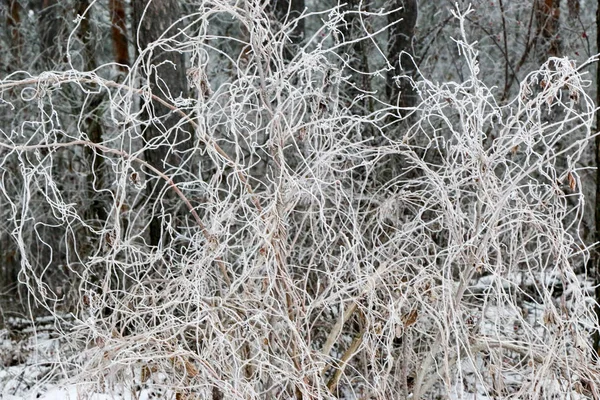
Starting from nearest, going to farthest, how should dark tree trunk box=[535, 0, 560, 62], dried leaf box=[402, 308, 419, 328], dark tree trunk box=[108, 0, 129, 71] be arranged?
dried leaf box=[402, 308, 419, 328], dark tree trunk box=[535, 0, 560, 62], dark tree trunk box=[108, 0, 129, 71]

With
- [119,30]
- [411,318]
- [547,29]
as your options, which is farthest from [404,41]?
[411,318]

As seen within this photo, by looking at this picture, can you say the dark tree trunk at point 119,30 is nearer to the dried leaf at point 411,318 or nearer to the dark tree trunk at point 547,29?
the dark tree trunk at point 547,29

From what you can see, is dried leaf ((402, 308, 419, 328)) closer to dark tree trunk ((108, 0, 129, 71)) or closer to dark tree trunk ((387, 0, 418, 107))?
dark tree trunk ((387, 0, 418, 107))

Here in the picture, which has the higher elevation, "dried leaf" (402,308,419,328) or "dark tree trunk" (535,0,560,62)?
"dark tree trunk" (535,0,560,62)

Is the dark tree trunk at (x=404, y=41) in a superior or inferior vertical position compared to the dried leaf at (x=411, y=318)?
superior

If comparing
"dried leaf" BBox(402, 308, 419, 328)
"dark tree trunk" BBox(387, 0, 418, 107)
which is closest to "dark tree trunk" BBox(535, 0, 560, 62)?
"dark tree trunk" BBox(387, 0, 418, 107)

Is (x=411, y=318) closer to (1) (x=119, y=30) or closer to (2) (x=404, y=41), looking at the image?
(2) (x=404, y=41)

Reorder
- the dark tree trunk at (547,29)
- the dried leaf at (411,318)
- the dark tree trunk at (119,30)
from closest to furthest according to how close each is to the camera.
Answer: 1. the dried leaf at (411,318)
2. the dark tree trunk at (547,29)
3. the dark tree trunk at (119,30)

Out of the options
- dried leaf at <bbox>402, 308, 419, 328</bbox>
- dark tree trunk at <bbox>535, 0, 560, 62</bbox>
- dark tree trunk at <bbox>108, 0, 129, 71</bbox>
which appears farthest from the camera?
dark tree trunk at <bbox>108, 0, 129, 71</bbox>

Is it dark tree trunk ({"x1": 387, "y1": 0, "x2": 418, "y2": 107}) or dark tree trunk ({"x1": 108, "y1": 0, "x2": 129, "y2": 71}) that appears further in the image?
dark tree trunk ({"x1": 108, "y1": 0, "x2": 129, "y2": 71})

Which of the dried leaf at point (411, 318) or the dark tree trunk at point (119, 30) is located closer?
the dried leaf at point (411, 318)

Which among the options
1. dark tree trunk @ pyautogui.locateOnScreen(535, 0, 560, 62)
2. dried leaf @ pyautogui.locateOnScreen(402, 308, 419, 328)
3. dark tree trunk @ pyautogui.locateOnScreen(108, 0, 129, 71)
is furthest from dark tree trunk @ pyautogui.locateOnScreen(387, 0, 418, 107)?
dried leaf @ pyautogui.locateOnScreen(402, 308, 419, 328)

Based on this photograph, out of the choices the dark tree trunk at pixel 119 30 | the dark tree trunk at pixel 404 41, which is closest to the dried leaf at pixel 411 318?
the dark tree trunk at pixel 404 41

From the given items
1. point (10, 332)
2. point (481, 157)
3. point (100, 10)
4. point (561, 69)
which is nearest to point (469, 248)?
point (481, 157)
